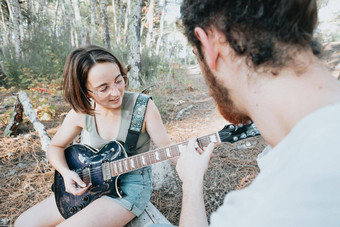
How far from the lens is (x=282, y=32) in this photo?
739 millimetres

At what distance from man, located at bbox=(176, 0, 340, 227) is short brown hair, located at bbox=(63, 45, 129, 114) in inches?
39.1

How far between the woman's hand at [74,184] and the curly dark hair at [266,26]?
1.61 meters

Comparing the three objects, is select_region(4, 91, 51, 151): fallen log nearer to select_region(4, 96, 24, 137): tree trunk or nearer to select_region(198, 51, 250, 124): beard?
select_region(4, 96, 24, 137): tree trunk

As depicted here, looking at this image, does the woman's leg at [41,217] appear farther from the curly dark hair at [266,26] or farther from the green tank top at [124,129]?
the curly dark hair at [266,26]

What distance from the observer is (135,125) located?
1795 mm

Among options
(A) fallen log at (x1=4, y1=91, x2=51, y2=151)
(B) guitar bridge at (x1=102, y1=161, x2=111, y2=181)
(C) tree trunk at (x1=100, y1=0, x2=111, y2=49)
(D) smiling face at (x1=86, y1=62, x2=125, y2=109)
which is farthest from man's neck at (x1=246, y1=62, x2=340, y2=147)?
(C) tree trunk at (x1=100, y1=0, x2=111, y2=49)

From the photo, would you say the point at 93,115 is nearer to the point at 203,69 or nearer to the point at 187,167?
the point at 187,167

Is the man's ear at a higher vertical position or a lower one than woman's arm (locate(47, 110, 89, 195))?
higher

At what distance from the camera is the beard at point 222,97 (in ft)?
3.05

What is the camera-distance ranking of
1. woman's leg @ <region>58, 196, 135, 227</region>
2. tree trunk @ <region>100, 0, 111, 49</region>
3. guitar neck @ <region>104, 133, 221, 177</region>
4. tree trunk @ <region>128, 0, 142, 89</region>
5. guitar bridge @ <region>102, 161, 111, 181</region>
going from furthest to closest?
tree trunk @ <region>100, 0, 111, 49</region>
tree trunk @ <region>128, 0, 142, 89</region>
guitar bridge @ <region>102, 161, 111, 181</region>
guitar neck @ <region>104, 133, 221, 177</region>
woman's leg @ <region>58, 196, 135, 227</region>

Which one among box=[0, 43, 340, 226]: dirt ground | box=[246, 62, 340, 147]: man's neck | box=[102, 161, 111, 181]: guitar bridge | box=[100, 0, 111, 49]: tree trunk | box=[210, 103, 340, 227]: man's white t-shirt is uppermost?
box=[100, 0, 111, 49]: tree trunk

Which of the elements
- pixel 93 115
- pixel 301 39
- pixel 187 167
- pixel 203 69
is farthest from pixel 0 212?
pixel 301 39

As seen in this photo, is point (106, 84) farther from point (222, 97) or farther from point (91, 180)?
point (222, 97)

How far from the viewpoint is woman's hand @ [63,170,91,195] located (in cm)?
172
